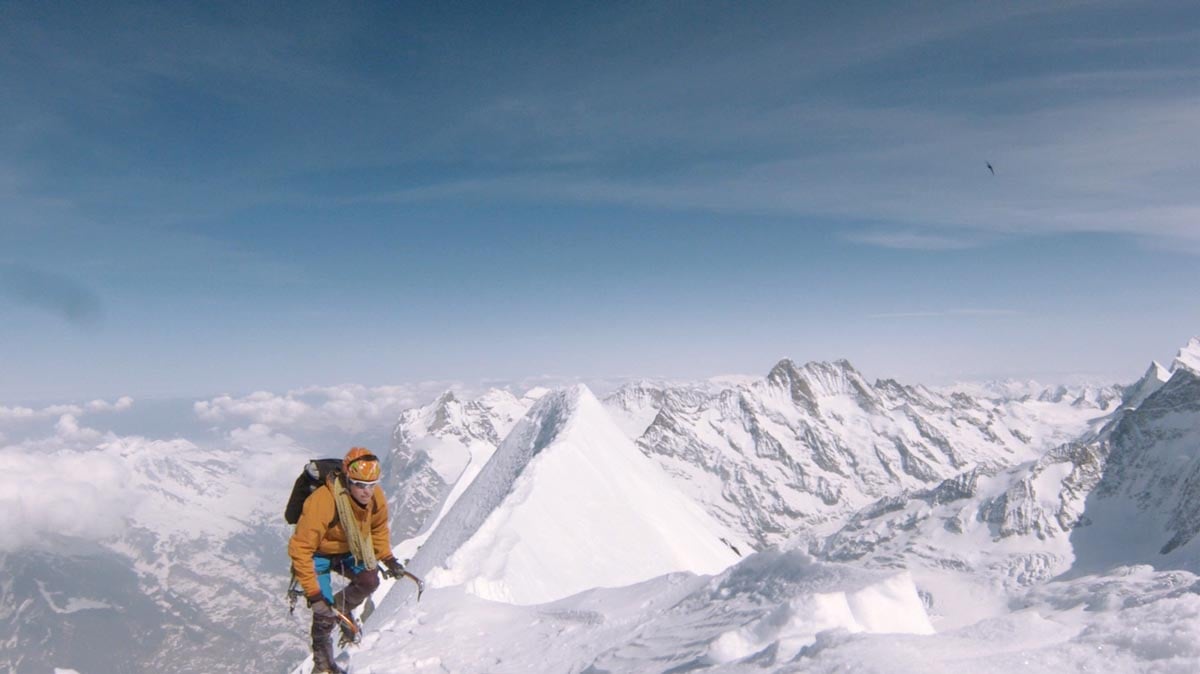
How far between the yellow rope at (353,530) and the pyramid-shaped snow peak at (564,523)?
9373 millimetres

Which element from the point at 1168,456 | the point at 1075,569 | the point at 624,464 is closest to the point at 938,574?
the point at 1075,569

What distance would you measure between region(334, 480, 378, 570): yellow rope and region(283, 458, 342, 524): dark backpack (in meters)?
0.26

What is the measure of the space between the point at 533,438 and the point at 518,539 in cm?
1211

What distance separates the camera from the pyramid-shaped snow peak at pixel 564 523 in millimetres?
20859

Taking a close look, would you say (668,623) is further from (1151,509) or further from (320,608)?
(1151,509)

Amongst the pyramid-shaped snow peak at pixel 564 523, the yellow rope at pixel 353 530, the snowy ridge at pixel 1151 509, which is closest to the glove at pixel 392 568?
the yellow rope at pixel 353 530

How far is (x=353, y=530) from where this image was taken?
30.9 ft

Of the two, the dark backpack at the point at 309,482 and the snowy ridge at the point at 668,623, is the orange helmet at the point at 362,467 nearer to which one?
the dark backpack at the point at 309,482

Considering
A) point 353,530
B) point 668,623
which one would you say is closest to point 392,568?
point 353,530

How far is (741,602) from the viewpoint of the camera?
444 inches

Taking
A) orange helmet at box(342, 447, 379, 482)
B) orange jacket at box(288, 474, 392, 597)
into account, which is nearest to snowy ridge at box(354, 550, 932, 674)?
orange jacket at box(288, 474, 392, 597)

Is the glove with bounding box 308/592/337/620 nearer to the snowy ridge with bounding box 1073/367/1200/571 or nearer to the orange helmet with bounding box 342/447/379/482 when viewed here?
the orange helmet with bounding box 342/447/379/482

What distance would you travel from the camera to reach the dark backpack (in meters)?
9.34

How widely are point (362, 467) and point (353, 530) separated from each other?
1.10 meters
